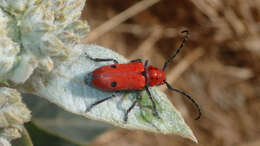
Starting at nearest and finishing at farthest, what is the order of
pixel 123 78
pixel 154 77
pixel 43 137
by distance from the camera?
1. pixel 123 78
2. pixel 154 77
3. pixel 43 137

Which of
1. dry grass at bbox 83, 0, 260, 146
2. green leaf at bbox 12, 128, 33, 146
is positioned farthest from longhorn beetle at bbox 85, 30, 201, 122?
dry grass at bbox 83, 0, 260, 146

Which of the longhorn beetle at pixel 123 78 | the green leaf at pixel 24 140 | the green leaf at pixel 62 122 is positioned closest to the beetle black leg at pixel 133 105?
the longhorn beetle at pixel 123 78

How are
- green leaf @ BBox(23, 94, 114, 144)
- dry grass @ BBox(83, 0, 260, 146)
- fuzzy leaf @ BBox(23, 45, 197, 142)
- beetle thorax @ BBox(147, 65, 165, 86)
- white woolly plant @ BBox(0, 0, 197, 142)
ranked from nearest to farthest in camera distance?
white woolly plant @ BBox(0, 0, 197, 142)
fuzzy leaf @ BBox(23, 45, 197, 142)
beetle thorax @ BBox(147, 65, 165, 86)
green leaf @ BBox(23, 94, 114, 144)
dry grass @ BBox(83, 0, 260, 146)

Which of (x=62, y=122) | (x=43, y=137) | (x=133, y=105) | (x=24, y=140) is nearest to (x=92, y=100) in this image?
(x=133, y=105)

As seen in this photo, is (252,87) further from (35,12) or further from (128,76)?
(35,12)

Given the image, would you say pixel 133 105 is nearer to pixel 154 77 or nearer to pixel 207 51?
pixel 154 77

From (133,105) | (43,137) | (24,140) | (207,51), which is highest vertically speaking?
(207,51)

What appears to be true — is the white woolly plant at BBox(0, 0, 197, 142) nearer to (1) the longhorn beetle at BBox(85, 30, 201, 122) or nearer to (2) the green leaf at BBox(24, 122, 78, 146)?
(1) the longhorn beetle at BBox(85, 30, 201, 122)
